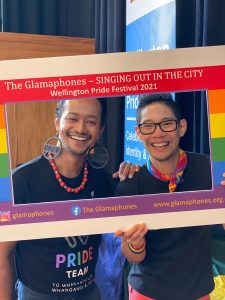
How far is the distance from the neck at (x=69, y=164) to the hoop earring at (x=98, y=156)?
0.8 inches

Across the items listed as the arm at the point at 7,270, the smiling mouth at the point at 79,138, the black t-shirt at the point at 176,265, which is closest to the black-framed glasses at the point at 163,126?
the smiling mouth at the point at 79,138

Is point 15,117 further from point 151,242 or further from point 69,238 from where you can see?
point 151,242

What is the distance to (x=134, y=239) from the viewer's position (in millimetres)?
822

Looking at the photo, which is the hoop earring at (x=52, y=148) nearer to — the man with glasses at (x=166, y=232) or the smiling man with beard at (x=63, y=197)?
the smiling man with beard at (x=63, y=197)

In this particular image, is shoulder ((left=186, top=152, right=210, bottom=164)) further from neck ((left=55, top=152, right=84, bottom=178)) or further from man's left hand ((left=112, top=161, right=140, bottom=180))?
neck ((left=55, top=152, right=84, bottom=178))

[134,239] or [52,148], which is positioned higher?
[52,148]

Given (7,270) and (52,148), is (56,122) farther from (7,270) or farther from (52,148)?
(7,270)

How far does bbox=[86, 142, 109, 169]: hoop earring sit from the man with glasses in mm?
59

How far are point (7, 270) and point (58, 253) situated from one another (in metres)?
0.12

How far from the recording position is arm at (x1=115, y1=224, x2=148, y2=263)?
0.81 meters

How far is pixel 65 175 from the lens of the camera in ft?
2.65

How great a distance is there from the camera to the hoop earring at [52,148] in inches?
30.6

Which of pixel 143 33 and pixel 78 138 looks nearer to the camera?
pixel 78 138

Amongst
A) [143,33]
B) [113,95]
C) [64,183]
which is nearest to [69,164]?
[64,183]
